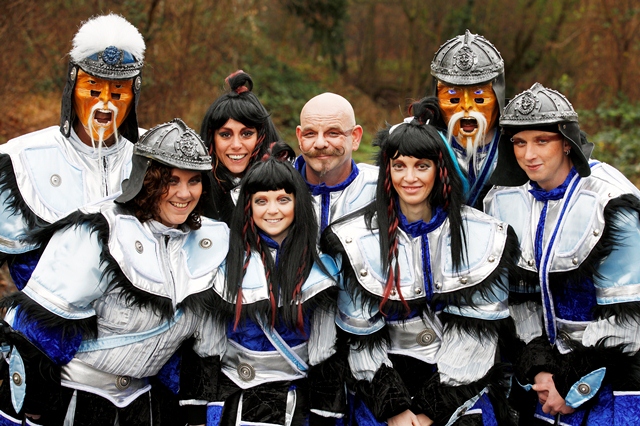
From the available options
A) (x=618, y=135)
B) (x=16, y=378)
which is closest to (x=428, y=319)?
(x=16, y=378)

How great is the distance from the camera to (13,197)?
4027 millimetres

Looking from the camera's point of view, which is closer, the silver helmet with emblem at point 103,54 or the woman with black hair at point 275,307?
the woman with black hair at point 275,307

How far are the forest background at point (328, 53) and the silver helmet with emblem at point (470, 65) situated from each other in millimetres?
426

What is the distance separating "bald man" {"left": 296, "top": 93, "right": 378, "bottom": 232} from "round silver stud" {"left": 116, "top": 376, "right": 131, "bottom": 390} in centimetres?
133

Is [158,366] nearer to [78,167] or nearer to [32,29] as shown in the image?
[78,167]

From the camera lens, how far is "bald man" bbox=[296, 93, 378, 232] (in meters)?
4.27

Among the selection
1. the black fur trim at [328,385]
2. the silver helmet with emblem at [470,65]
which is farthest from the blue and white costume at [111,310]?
the silver helmet with emblem at [470,65]

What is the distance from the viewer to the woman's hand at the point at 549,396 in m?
3.78

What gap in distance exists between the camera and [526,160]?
3783mm

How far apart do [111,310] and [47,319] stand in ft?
0.97

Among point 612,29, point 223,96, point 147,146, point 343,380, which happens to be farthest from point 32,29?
point 612,29

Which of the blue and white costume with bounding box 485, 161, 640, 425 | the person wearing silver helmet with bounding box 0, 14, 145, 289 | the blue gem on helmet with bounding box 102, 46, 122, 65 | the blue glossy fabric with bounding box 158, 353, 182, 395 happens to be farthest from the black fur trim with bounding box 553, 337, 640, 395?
the blue gem on helmet with bounding box 102, 46, 122, 65

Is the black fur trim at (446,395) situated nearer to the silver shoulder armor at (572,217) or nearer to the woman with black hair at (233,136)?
the silver shoulder armor at (572,217)

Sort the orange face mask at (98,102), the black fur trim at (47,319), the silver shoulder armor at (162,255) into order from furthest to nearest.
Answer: the orange face mask at (98,102) → the silver shoulder armor at (162,255) → the black fur trim at (47,319)
